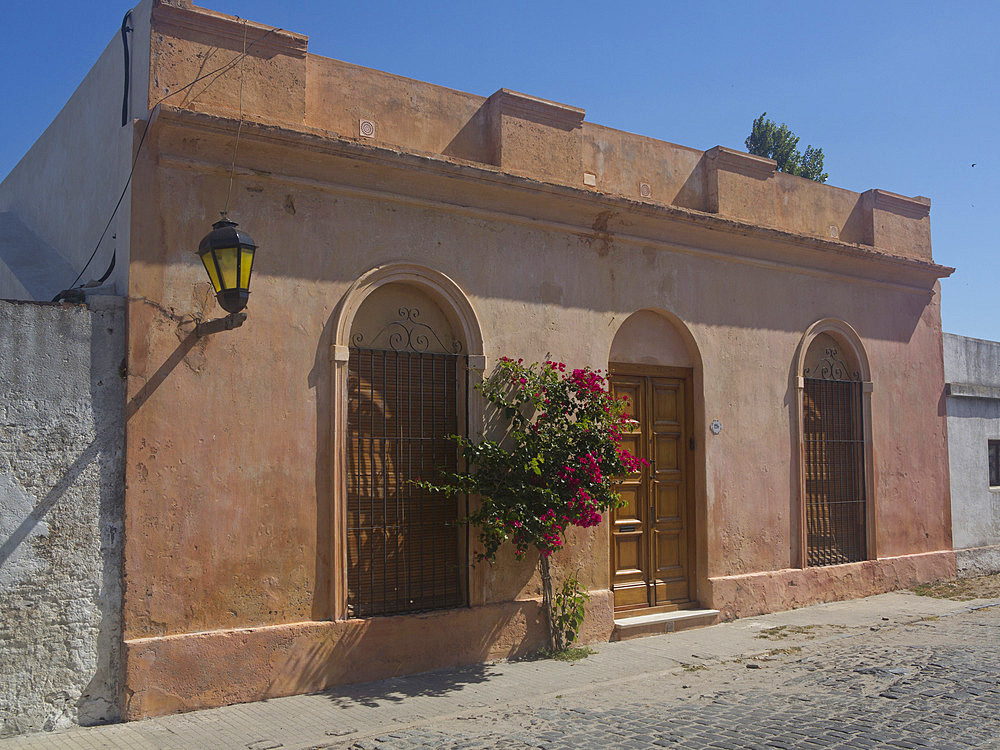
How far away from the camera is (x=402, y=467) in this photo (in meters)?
7.05

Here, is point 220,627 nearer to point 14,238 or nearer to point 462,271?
point 462,271

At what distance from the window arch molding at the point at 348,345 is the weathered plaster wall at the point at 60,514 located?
1.51m

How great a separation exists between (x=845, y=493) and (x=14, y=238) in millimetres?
9565

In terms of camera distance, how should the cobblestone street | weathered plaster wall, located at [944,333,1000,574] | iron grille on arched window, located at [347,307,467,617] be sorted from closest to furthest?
the cobblestone street < iron grille on arched window, located at [347,307,467,617] < weathered plaster wall, located at [944,333,1000,574]

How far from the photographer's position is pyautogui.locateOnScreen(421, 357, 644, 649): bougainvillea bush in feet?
22.9

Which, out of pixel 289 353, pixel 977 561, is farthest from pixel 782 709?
pixel 977 561

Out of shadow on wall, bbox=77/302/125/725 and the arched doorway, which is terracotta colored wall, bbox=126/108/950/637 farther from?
the arched doorway

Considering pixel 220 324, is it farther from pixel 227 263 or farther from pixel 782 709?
pixel 782 709

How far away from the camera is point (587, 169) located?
8500 mm

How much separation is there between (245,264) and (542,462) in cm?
280

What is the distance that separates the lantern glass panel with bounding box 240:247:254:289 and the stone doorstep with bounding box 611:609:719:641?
4636 millimetres

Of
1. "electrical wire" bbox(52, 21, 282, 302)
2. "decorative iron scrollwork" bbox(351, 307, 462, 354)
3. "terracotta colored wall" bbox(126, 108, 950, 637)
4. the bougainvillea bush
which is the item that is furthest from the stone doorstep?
"electrical wire" bbox(52, 21, 282, 302)

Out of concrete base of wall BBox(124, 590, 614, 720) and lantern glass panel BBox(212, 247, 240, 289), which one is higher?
lantern glass panel BBox(212, 247, 240, 289)

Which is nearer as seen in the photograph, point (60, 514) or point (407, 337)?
point (60, 514)
